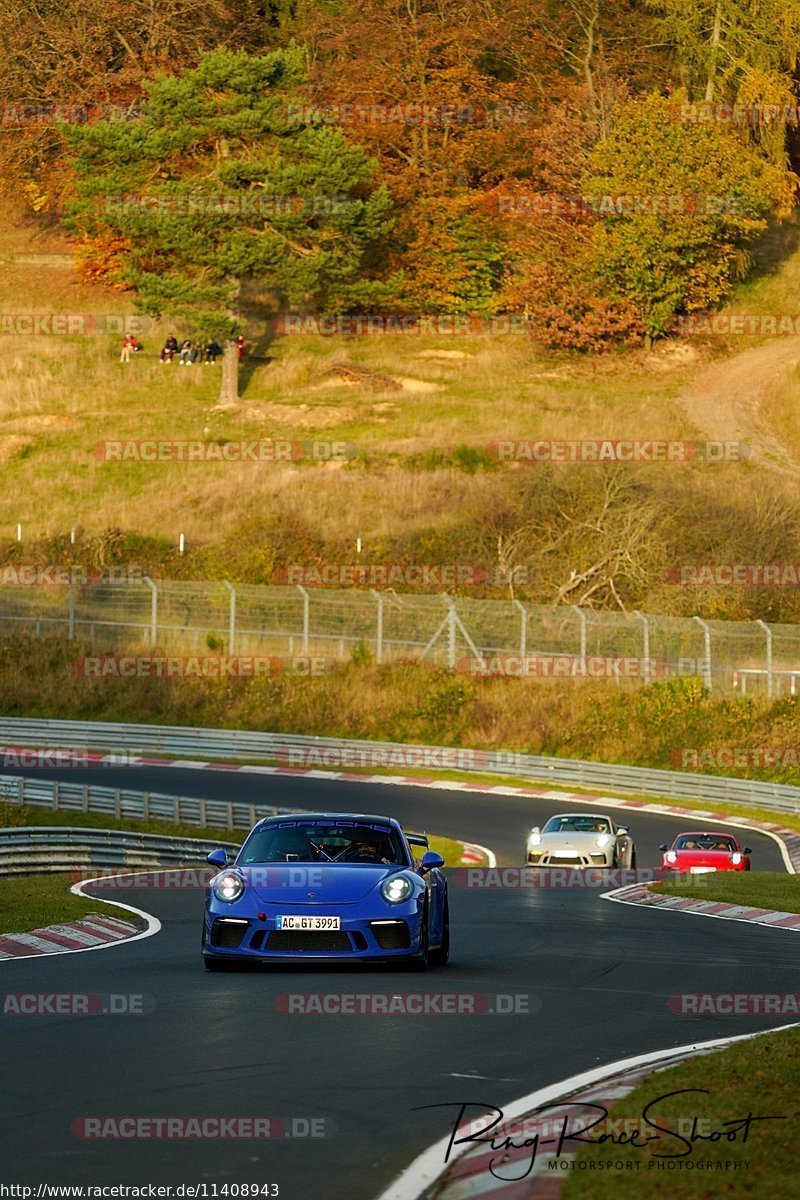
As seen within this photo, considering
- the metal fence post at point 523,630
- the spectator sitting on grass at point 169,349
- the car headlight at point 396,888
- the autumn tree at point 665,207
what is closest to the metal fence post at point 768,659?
the metal fence post at point 523,630

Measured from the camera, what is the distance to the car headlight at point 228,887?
44.4ft

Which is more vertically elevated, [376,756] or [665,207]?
[665,207]

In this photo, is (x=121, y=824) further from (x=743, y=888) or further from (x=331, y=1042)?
(x=331, y=1042)

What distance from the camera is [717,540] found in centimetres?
6244

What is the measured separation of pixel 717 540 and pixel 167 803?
104 feet

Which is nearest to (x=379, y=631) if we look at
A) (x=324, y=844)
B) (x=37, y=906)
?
(x=37, y=906)

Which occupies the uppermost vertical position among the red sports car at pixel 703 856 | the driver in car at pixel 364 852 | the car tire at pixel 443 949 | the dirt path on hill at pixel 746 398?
the dirt path on hill at pixel 746 398

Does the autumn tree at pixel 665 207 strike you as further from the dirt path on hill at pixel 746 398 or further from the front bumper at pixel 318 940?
the front bumper at pixel 318 940

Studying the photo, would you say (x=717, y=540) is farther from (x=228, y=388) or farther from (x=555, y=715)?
(x=228, y=388)

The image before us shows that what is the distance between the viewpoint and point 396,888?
13695 mm

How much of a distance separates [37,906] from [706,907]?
8041 mm

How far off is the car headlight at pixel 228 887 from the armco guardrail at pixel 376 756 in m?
28.6

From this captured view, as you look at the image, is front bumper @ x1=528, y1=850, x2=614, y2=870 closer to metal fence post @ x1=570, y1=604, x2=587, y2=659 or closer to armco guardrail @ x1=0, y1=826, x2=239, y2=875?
armco guardrail @ x1=0, y1=826, x2=239, y2=875

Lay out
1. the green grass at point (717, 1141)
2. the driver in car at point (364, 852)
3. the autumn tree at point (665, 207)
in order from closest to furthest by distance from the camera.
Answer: the green grass at point (717, 1141), the driver in car at point (364, 852), the autumn tree at point (665, 207)
